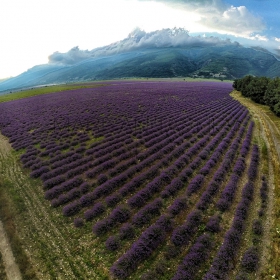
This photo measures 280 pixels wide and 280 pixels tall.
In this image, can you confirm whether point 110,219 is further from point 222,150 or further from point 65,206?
point 222,150

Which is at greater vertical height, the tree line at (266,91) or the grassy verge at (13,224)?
the tree line at (266,91)

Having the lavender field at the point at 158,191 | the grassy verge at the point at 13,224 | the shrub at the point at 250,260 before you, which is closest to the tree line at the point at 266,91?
the lavender field at the point at 158,191

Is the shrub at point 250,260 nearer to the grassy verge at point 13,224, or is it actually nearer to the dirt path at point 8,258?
the grassy verge at point 13,224

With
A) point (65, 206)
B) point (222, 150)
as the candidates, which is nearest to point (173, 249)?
point (65, 206)

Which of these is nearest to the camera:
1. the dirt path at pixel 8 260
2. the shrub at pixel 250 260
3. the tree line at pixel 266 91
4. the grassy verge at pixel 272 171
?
the dirt path at pixel 8 260

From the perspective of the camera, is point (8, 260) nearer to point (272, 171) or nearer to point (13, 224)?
point (13, 224)

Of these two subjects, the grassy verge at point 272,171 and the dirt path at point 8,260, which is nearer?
the dirt path at point 8,260

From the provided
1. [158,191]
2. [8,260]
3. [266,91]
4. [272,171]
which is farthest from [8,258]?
[266,91]

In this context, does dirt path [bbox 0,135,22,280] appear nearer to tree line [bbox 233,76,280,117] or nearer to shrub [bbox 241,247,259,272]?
shrub [bbox 241,247,259,272]
